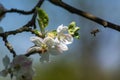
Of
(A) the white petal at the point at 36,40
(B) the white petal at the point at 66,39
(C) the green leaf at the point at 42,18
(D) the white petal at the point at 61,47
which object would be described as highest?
(C) the green leaf at the point at 42,18

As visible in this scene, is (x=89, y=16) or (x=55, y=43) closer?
(x=55, y=43)

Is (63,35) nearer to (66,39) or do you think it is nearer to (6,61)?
(66,39)

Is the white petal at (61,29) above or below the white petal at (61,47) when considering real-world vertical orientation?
above

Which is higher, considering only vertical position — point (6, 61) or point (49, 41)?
point (49, 41)

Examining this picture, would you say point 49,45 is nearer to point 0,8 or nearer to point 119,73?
point 0,8

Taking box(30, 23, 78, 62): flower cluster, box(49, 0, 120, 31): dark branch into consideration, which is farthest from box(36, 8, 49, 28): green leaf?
box(49, 0, 120, 31): dark branch

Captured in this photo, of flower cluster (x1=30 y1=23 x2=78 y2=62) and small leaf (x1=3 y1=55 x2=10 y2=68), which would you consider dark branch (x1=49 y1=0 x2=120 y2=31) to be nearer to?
flower cluster (x1=30 y1=23 x2=78 y2=62)

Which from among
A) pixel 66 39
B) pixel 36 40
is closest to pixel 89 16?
pixel 66 39

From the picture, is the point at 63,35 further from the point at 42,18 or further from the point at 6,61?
the point at 6,61

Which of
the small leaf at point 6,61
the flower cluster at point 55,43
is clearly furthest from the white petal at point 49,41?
the small leaf at point 6,61

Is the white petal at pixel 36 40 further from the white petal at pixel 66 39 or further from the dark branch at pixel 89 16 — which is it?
the dark branch at pixel 89 16
